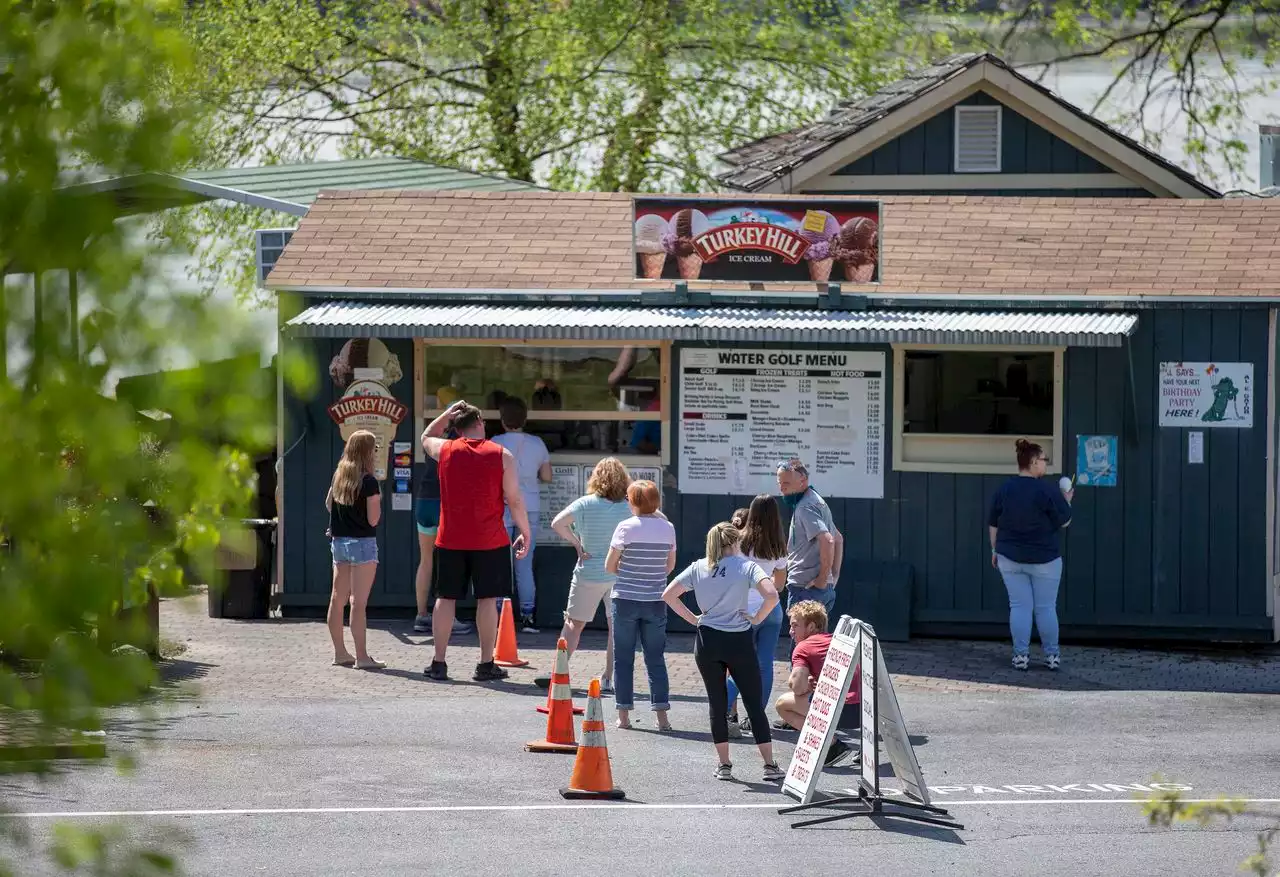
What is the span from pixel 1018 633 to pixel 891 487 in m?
1.96

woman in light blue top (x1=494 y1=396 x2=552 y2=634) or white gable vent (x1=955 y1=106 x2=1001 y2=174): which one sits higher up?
white gable vent (x1=955 y1=106 x2=1001 y2=174)

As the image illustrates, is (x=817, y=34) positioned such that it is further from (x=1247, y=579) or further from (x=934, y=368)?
(x=1247, y=579)

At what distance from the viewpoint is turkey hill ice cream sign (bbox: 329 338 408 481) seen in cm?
1475

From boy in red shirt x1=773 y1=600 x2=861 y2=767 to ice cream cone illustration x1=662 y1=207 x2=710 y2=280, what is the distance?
16.1 feet

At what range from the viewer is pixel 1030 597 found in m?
13.1

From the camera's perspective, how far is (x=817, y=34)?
2502 centimetres

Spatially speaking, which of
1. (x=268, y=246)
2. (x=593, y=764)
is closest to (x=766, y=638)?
(x=593, y=764)

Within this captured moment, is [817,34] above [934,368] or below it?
above

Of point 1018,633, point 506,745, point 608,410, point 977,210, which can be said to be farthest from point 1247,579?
point 506,745

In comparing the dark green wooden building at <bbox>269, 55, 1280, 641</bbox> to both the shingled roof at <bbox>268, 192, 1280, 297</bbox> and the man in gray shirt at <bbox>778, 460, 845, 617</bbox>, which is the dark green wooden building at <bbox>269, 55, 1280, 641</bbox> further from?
the man in gray shirt at <bbox>778, 460, 845, 617</bbox>

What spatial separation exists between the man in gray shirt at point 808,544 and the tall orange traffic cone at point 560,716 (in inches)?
71.3

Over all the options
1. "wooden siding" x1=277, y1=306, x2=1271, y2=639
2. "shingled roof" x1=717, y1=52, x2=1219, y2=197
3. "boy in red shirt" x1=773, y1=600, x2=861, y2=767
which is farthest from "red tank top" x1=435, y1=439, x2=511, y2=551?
"shingled roof" x1=717, y1=52, x2=1219, y2=197

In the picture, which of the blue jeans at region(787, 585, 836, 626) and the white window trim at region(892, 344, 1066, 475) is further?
the white window trim at region(892, 344, 1066, 475)

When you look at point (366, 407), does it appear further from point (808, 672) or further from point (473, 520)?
point (808, 672)
